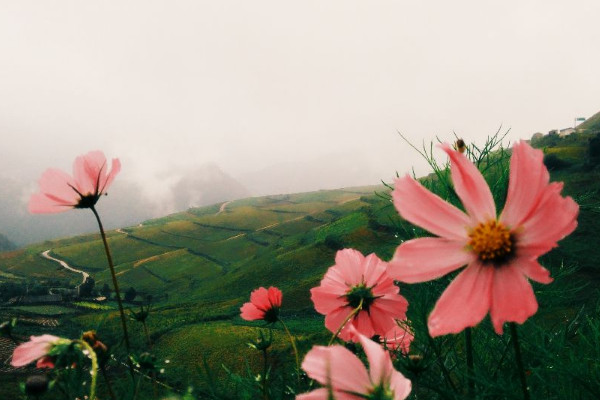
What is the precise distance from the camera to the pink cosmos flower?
2.04 ft

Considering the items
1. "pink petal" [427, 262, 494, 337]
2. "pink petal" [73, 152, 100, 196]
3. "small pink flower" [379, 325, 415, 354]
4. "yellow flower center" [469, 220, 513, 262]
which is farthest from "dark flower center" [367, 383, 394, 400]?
"pink petal" [73, 152, 100, 196]

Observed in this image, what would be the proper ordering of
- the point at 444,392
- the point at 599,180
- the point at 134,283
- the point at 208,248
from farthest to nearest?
the point at 208,248 → the point at 134,283 → the point at 599,180 → the point at 444,392

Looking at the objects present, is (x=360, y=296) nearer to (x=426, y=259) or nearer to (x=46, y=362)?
(x=426, y=259)

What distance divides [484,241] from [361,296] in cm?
47

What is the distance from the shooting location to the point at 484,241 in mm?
746

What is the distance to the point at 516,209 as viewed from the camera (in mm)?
720

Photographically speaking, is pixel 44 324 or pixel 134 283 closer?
pixel 44 324

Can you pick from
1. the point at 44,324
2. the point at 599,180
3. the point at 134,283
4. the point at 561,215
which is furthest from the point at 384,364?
the point at 134,283

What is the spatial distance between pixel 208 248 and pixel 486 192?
6751cm

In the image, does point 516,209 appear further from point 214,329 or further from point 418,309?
point 214,329

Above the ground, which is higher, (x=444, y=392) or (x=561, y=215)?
(x=561, y=215)

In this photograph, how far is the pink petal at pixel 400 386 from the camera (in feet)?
1.94

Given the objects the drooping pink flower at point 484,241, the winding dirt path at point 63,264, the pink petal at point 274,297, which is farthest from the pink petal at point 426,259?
the winding dirt path at point 63,264

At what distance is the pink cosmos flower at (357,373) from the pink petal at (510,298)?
170 mm
